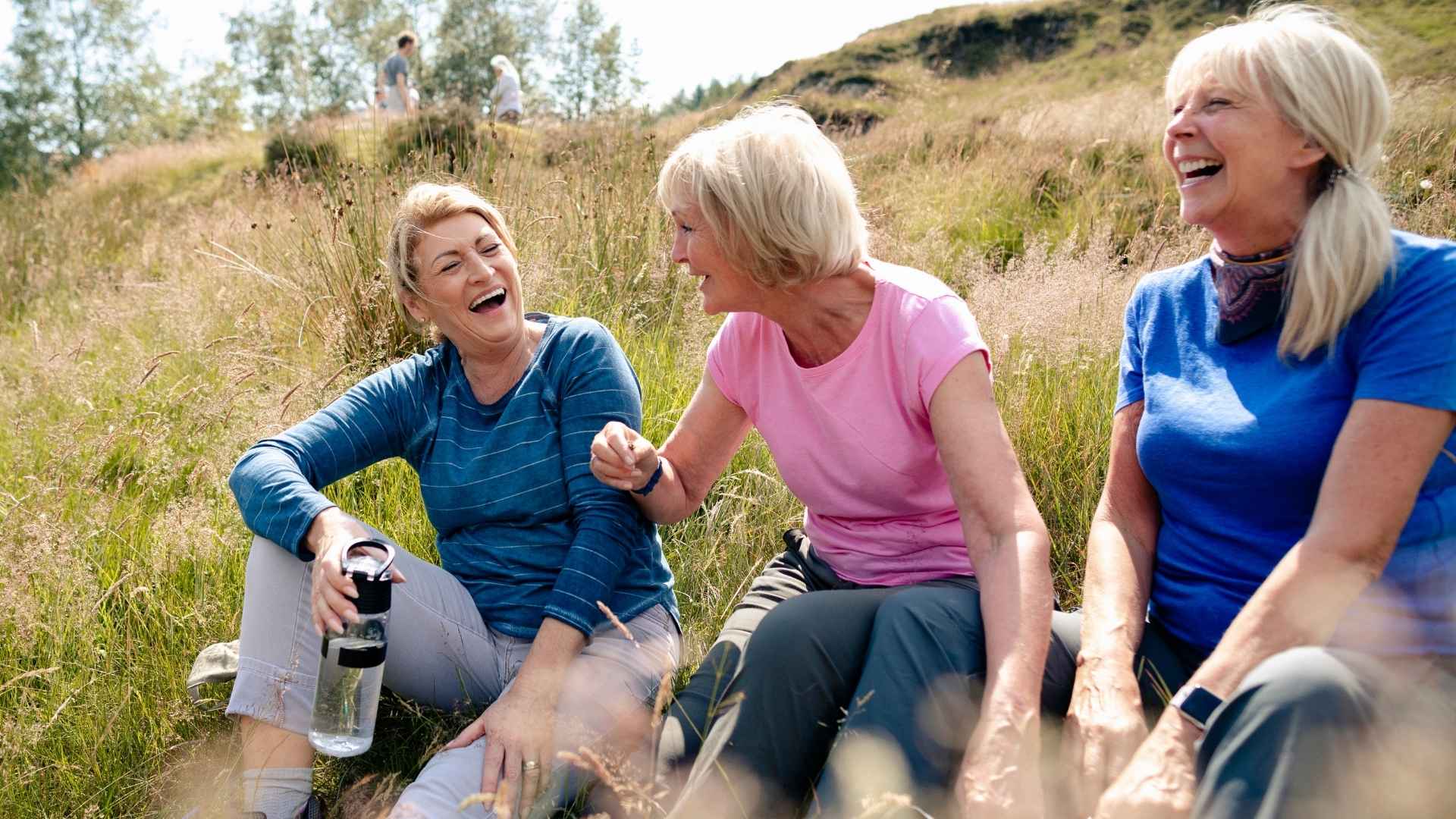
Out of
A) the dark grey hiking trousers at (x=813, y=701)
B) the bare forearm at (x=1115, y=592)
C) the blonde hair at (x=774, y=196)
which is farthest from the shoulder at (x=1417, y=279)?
the blonde hair at (x=774, y=196)

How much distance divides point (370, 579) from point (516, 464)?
508mm

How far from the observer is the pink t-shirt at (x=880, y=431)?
6.76ft

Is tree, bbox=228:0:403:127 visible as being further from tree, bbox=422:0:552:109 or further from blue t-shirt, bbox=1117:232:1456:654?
blue t-shirt, bbox=1117:232:1456:654

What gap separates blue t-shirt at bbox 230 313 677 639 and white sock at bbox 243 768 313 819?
0.53m

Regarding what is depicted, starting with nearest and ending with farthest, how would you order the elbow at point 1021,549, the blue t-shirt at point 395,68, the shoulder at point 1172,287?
1. the elbow at point 1021,549
2. the shoulder at point 1172,287
3. the blue t-shirt at point 395,68

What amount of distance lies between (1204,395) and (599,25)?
102ft

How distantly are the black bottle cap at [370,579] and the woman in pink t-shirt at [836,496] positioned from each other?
51 cm

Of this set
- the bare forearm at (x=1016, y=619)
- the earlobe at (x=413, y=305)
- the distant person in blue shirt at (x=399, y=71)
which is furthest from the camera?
the distant person in blue shirt at (x=399, y=71)

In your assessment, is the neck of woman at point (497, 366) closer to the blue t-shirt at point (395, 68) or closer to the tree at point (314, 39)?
the blue t-shirt at point (395, 68)

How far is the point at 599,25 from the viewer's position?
3028 cm

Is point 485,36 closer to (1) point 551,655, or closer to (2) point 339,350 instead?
(2) point 339,350

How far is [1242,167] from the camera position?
178cm

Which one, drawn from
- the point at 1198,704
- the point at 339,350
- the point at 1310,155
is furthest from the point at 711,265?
the point at 339,350

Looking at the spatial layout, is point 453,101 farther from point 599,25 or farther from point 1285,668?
point 599,25
